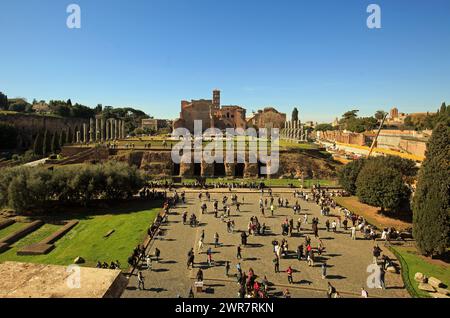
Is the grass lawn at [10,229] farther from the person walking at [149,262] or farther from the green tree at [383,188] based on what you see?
the green tree at [383,188]

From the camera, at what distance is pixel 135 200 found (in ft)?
100

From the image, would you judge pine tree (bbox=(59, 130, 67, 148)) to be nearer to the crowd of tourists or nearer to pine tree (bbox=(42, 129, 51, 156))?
pine tree (bbox=(42, 129, 51, 156))

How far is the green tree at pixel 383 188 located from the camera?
24.5 m

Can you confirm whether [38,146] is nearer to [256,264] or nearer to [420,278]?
[256,264]

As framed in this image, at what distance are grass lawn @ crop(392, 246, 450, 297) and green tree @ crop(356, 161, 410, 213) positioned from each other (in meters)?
6.40

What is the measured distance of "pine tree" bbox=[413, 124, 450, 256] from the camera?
17.3 m

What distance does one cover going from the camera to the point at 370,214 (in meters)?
25.6

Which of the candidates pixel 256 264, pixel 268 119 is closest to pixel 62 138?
pixel 268 119

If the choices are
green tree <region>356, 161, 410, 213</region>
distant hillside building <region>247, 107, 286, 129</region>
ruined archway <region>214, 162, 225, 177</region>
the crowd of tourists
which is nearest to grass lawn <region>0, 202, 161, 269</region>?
the crowd of tourists

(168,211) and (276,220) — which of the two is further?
(168,211)

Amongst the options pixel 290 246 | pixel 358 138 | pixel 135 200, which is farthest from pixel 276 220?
pixel 358 138

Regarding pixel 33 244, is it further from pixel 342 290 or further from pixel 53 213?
pixel 342 290

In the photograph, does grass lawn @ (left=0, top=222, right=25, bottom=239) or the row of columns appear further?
the row of columns
